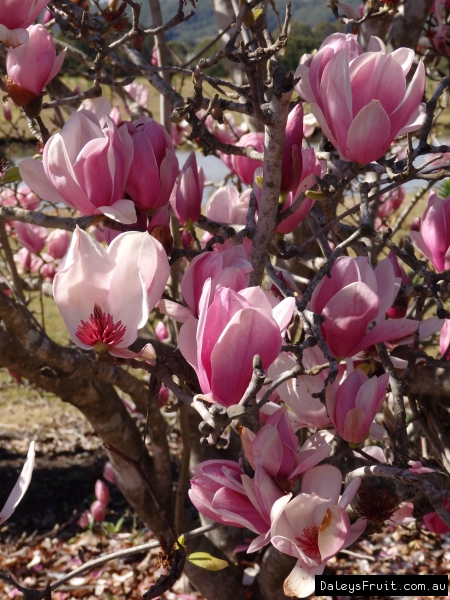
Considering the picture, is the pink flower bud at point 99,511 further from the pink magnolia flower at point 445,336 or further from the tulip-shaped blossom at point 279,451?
the tulip-shaped blossom at point 279,451

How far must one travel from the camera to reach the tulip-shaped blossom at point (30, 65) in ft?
2.97

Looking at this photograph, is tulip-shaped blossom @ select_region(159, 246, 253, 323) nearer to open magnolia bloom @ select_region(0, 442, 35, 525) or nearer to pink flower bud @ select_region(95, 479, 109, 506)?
open magnolia bloom @ select_region(0, 442, 35, 525)

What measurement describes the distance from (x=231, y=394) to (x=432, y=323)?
1.75ft

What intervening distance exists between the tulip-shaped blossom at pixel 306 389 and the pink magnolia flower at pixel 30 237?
1.63m

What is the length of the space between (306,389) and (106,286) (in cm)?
37

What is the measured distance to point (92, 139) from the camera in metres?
0.76

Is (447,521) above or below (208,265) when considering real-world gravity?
below

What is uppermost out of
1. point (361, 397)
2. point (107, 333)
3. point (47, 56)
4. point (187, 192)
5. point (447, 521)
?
point (47, 56)

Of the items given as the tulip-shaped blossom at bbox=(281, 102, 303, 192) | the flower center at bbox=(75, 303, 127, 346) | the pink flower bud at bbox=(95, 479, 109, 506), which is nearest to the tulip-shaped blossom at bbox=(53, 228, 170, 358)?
the flower center at bbox=(75, 303, 127, 346)

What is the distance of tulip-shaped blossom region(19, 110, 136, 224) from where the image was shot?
71 cm

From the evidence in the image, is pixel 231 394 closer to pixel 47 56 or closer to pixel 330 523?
pixel 330 523

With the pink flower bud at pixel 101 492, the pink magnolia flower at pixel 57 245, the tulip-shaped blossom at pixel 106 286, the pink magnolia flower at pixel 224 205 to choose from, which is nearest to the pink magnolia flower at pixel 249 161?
the pink magnolia flower at pixel 224 205

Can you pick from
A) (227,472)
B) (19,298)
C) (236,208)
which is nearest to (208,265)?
(227,472)

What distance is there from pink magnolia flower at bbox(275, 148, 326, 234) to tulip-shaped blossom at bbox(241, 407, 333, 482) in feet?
0.94
